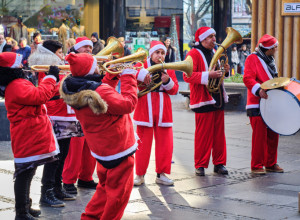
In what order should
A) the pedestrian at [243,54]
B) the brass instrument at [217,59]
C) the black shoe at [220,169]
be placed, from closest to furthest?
the brass instrument at [217,59] → the black shoe at [220,169] → the pedestrian at [243,54]

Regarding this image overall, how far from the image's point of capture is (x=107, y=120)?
511 cm

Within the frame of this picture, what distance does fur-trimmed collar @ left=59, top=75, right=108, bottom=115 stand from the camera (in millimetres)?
4949

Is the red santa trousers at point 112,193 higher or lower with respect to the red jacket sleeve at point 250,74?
lower

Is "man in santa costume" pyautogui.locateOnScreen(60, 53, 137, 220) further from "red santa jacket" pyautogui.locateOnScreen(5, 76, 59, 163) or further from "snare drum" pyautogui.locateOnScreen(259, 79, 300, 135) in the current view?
"snare drum" pyautogui.locateOnScreen(259, 79, 300, 135)

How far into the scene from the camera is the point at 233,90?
51.7 ft

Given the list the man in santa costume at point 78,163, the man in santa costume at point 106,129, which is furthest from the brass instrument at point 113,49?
the man in santa costume at point 106,129

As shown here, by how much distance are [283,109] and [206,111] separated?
99cm

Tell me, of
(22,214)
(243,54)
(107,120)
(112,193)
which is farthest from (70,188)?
(243,54)

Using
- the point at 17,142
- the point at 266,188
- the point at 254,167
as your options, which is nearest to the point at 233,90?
the point at 254,167

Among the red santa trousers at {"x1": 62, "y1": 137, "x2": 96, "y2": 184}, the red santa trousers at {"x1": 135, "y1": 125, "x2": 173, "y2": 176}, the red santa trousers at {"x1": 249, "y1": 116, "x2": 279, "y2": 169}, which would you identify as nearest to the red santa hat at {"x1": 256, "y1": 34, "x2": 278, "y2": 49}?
the red santa trousers at {"x1": 249, "y1": 116, "x2": 279, "y2": 169}

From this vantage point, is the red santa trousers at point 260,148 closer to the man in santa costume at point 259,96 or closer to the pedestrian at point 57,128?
the man in santa costume at point 259,96

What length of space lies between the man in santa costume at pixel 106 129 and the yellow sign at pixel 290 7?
7.57m

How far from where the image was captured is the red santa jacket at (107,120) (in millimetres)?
5047

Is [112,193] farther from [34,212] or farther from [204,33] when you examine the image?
[204,33]
